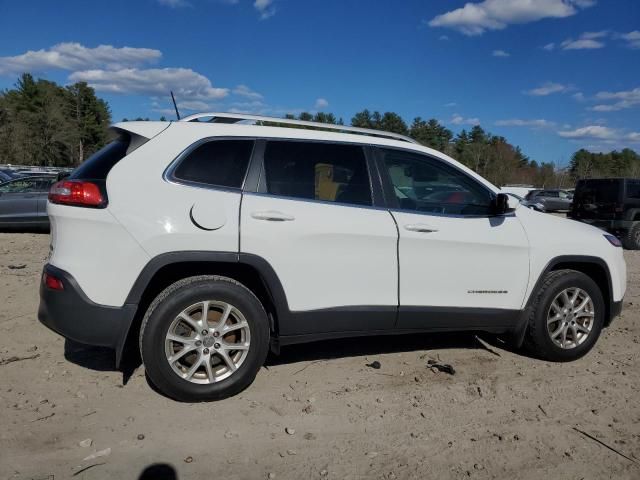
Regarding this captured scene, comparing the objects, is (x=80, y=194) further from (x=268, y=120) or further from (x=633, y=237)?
(x=633, y=237)

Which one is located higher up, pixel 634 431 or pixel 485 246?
pixel 485 246

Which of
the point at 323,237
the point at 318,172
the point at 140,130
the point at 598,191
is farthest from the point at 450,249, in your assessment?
the point at 598,191

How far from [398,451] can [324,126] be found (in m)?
2.39

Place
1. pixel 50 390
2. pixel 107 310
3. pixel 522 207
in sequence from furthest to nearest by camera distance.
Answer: pixel 522 207 → pixel 50 390 → pixel 107 310

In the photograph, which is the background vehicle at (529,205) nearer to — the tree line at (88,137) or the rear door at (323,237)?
the rear door at (323,237)

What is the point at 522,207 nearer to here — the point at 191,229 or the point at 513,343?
the point at 513,343

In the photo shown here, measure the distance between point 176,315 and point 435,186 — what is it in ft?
7.37

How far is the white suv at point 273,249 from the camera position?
11.0 feet

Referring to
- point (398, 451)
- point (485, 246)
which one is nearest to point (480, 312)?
point (485, 246)

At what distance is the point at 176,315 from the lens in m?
3.40

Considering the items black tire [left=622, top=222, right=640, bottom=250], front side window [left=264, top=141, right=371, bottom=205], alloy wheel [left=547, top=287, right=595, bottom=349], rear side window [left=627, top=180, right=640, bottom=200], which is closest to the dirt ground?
alloy wheel [left=547, top=287, right=595, bottom=349]

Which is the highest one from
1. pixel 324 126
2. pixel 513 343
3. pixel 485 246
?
pixel 324 126

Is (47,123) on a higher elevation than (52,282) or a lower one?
higher

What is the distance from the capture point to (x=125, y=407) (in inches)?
138
